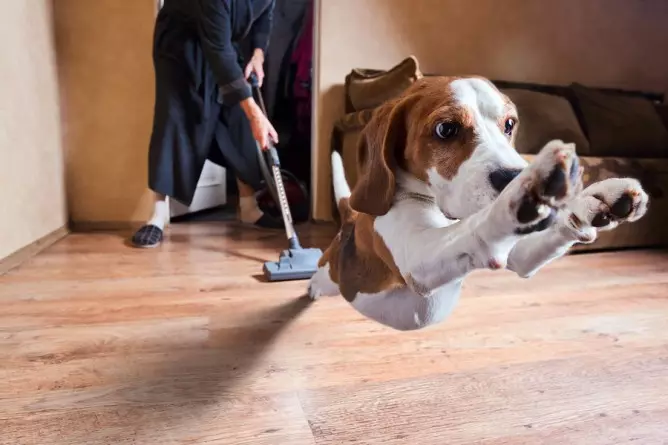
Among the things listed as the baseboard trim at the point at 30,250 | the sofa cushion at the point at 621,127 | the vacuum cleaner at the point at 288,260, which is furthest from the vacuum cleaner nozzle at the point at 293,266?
the sofa cushion at the point at 621,127

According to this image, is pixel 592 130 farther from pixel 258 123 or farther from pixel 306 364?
pixel 306 364

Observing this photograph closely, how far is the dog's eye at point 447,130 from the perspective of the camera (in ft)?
2.12

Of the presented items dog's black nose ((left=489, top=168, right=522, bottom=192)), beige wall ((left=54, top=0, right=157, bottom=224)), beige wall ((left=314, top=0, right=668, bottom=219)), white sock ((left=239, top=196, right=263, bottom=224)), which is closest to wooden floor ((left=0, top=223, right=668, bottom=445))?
dog's black nose ((left=489, top=168, right=522, bottom=192))

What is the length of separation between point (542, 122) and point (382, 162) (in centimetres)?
178

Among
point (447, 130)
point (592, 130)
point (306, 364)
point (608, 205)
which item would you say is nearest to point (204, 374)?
point (306, 364)

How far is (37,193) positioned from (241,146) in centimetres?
84

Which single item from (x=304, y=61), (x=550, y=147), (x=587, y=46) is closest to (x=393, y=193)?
(x=550, y=147)

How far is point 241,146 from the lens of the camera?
230 centimetres

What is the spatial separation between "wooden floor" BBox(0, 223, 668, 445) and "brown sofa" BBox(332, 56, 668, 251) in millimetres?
613

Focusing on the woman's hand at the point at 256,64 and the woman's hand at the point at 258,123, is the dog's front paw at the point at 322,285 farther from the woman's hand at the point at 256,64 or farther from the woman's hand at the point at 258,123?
the woman's hand at the point at 256,64

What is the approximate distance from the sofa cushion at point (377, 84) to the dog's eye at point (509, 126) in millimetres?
915

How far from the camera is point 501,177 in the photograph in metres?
0.57

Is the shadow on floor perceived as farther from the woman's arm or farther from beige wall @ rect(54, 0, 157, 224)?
beige wall @ rect(54, 0, 157, 224)

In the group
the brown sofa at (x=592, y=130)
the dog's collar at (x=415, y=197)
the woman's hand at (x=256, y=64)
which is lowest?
the brown sofa at (x=592, y=130)
